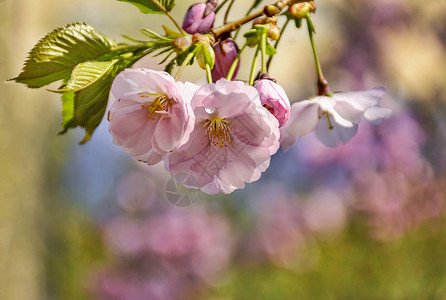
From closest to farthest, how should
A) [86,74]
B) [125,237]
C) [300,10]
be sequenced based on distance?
[86,74] < [300,10] < [125,237]

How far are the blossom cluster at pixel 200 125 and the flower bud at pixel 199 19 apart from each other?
64mm

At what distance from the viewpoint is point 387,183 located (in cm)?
156

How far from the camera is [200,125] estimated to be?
11.5 inches

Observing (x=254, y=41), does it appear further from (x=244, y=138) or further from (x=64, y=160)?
(x=64, y=160)

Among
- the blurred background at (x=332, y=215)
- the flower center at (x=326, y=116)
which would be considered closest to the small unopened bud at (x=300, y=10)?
the flower center at (x=326, y=116)

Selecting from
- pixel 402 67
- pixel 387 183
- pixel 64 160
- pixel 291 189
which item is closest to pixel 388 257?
pixel 387 183

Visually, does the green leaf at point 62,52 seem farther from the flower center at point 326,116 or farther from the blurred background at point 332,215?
the blurred background at point 332,215

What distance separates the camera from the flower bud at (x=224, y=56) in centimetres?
33

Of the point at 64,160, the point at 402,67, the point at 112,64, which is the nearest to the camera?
the point at 112,64

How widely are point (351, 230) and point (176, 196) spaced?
143 cm

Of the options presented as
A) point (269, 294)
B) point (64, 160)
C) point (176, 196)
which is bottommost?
point (269, 294)

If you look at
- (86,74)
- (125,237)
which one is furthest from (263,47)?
(125,237)

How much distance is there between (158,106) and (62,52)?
2.6 inches

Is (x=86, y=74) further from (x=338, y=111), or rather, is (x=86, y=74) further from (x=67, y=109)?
(x=338, y=111)
